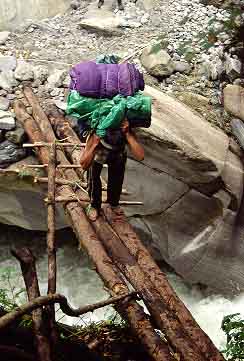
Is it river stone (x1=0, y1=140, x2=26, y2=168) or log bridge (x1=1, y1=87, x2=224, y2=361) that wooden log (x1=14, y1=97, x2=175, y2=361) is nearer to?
log bridge (x1=1, y1=87, x2=224, y2=361)

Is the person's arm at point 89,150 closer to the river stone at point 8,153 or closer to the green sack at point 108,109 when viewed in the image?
the green sack at point 108,109

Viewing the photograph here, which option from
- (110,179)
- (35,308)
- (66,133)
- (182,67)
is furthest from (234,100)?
(35,308)

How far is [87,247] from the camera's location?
4320 mm

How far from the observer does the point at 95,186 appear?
4328 mm

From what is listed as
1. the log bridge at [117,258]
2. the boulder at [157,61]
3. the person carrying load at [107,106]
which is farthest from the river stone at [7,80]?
the person carrying load at [107,106]

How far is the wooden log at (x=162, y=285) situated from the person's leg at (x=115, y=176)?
0.53 feet

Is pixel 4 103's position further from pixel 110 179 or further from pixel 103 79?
pixel 103 79

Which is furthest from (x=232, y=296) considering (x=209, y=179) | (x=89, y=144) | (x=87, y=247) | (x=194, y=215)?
(x=89, y=144)

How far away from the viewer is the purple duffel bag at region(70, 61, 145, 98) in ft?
11.8

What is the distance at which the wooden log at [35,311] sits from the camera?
7.78ft

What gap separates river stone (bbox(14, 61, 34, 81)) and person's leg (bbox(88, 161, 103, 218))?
7.84 ft

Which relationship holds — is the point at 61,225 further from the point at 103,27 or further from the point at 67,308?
the point at 67,308

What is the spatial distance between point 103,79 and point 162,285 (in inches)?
63.7

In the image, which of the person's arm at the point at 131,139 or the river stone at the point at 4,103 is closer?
the person's arm at the point at 131,139
